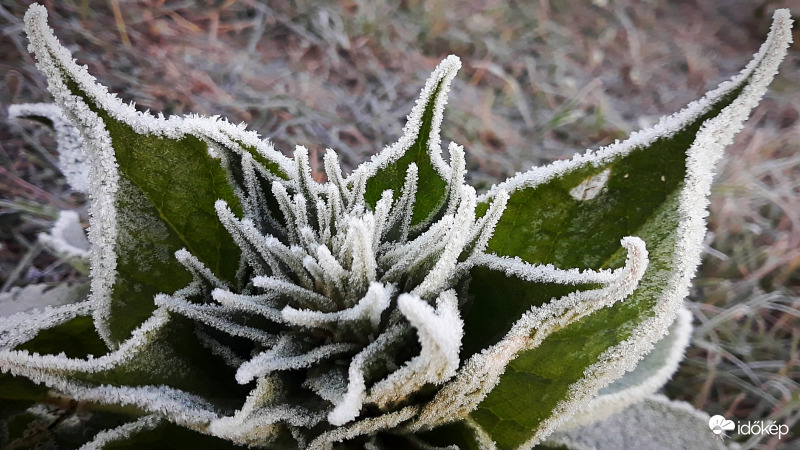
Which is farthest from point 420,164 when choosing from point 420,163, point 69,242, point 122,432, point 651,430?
point 69,242

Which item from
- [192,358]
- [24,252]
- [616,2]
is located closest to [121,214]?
[192,358]

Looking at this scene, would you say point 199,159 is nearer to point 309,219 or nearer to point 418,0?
point 309,219

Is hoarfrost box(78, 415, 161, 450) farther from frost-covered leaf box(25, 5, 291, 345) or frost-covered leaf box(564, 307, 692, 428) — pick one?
frost-covered leaf box(564, 307, 692, 428)

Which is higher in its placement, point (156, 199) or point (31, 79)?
point (31, 79)

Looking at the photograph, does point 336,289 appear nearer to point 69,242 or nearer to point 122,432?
point 122,432

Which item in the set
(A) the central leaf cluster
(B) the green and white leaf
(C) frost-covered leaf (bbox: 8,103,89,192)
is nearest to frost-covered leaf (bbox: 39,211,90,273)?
(C) frost-covered leaf (bbox: 8,103,89,192)

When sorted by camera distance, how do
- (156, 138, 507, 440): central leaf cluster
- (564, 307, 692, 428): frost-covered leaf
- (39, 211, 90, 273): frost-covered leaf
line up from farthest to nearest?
1. (39, 211, 90, 273): frost-covered leaf
2. (564, 307, 692, 428): frost-covered leaf
3. (156, 138, 507, 440): central leaf cluster

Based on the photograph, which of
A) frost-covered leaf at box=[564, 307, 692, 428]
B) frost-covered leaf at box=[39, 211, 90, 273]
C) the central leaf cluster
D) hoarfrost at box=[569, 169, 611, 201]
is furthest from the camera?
frost-covered leaf at box=[39, 211, 90, 273]
